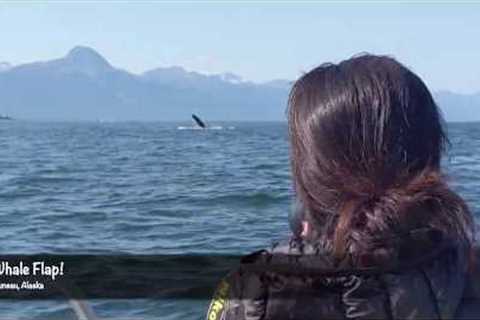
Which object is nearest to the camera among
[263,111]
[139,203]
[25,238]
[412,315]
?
[412,315]

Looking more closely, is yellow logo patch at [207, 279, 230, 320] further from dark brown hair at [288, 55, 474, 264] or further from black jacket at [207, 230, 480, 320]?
dark brown hair at [288, 55, 474, 264]

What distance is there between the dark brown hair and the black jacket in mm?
30

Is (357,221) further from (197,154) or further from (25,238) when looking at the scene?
(197,154)

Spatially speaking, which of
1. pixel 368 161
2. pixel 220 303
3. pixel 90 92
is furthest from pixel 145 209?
pixel 90 92

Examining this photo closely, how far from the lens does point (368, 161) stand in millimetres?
1465

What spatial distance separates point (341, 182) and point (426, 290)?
0.20m

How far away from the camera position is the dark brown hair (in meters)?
1.44

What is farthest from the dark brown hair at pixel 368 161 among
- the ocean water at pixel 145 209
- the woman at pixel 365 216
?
the ocean water at pixel 145 209

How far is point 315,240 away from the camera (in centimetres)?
148

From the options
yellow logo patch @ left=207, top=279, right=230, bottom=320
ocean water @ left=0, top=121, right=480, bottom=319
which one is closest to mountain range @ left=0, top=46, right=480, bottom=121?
ocean water @ left=0, top=121, right=480, bottom=319

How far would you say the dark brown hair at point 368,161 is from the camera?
56.8 inches

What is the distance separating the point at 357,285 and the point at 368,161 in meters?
0.19

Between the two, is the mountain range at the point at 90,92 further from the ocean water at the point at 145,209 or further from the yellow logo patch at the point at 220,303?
the yellow logo patch at the point at 220,303

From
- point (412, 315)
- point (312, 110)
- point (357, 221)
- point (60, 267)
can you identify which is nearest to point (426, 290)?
point (412, 315)
